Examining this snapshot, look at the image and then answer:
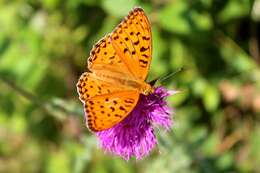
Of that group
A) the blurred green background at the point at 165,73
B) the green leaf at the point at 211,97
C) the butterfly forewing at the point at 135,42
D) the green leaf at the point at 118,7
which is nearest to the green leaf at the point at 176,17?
the blurred green background at the point at 165,73

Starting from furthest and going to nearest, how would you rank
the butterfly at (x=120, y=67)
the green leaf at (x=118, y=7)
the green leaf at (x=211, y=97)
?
the green leaf at (x=211, y=97), the green leaf at (x=118, y=7), the butterfly at (x=120, y=67)

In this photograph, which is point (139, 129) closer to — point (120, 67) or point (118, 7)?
point (120, 67)

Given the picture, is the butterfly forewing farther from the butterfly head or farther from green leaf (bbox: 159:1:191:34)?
green leaf (bbox: 159:1:191:34)

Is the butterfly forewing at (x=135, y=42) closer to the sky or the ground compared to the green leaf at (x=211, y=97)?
closer to the ground

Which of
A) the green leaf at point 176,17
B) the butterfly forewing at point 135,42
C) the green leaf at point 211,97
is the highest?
the green leaf at point 176,17

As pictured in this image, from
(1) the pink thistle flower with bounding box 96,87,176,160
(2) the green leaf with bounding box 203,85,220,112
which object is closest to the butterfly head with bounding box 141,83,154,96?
(1) the pink thistle flower with bounding box 96,87,176,160

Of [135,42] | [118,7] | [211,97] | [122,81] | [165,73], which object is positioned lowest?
[122,81]

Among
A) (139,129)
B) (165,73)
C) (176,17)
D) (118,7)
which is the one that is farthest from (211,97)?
(139,129)

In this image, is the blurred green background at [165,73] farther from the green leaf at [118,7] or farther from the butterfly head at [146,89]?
the butterfly head at [146,89]
